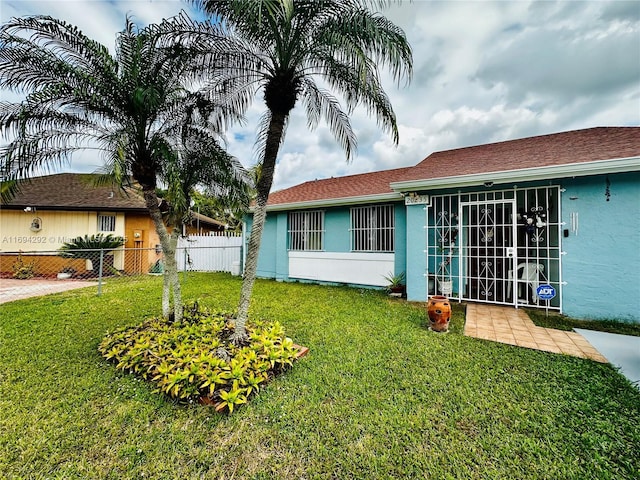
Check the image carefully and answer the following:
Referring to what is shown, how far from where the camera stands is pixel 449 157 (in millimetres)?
9734

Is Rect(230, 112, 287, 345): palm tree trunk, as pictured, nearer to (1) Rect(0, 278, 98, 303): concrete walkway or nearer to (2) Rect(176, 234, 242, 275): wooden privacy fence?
(1) Rect(0, 278, 98, 303): concrete walkway

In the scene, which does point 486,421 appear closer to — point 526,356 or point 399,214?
point 526,356

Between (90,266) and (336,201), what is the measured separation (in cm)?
1223

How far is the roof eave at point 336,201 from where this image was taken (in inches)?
351

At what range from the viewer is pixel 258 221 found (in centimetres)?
425

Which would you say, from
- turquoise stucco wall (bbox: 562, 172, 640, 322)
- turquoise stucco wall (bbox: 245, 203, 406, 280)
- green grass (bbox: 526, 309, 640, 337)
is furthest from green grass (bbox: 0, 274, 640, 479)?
turquoise stucco wall (bbox: 245, 203, 406, 280)

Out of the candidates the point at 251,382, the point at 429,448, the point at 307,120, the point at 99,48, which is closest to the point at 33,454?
the point at 251,382

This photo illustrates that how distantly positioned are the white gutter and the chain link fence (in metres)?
8.43

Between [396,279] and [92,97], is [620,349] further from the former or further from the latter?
[92,97]

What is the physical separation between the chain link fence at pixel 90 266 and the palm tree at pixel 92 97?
6.17 m

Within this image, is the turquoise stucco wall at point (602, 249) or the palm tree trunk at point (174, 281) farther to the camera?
the turquoise stucco wall at point (602, 249)

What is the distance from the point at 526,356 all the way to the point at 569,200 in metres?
4.08

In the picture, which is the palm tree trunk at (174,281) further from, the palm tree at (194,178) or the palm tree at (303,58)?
the palm tree at (303,58)

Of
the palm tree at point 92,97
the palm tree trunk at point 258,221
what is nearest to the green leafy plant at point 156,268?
the palm tree at point 92,97
